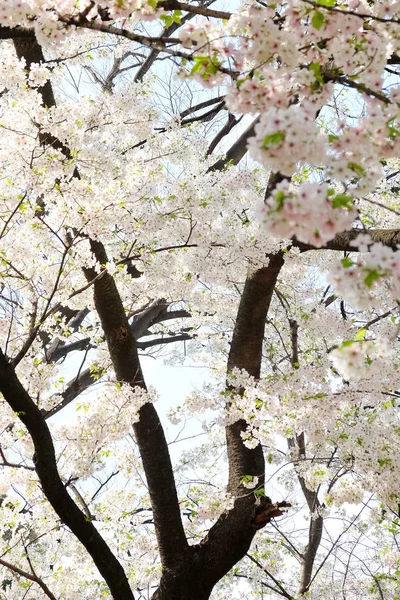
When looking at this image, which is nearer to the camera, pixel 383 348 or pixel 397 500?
pixel 383 348

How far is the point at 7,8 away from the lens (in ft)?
9.57

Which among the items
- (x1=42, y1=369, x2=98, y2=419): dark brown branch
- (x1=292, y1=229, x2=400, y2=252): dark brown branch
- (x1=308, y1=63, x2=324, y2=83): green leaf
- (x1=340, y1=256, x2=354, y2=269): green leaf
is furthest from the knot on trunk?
(x1=42, y1=369, x2=98, y2=419): dark brown branch

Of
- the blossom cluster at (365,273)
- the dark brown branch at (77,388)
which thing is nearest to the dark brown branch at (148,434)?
the dark brown branch at (77,388)

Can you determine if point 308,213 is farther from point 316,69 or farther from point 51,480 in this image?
point 51,480

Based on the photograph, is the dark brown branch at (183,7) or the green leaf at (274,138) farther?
the dark brown branch at (183,7)

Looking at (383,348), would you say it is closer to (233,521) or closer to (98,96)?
(233,521)

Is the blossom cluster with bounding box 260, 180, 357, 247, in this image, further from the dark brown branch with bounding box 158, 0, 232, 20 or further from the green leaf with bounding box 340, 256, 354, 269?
the dark brown branch with bounding box 158, 0, 232, 20

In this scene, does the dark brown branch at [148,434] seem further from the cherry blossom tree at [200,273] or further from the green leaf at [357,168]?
the green leaf at [357,168]

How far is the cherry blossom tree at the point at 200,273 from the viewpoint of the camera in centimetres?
221

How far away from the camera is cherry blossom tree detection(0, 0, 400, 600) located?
221cm

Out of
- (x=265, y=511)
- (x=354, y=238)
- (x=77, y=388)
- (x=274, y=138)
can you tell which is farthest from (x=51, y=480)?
(x=77, y=388)

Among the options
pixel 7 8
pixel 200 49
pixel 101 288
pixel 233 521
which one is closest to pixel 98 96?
pixel 101 288

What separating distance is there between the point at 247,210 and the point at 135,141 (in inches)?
66.2

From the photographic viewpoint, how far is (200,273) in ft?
18.1
